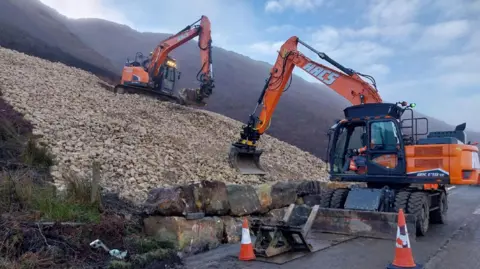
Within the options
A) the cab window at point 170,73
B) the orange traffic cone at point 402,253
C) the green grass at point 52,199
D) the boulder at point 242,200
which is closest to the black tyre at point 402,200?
the boulder at point 242,200

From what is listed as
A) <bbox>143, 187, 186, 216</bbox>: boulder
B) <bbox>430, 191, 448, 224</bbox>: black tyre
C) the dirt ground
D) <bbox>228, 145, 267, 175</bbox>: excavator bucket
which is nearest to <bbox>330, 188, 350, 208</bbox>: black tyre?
<bbox>430, 191, 448, 224</bbox>: black tyre

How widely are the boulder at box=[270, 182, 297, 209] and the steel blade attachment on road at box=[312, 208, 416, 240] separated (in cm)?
181

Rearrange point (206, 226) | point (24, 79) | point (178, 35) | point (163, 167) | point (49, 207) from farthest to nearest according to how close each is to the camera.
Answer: point (178, 35) < point (24, 79) < point (163, 167) < point (206, 226) < point (49, 207)

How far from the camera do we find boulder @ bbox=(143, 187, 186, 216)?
22.7 ft

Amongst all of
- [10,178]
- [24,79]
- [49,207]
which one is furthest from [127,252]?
[24,79]

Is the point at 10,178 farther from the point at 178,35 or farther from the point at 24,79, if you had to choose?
the point at 178,35

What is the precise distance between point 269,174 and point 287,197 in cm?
505

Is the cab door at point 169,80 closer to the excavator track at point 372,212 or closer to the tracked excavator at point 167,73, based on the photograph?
the tracked excavator at point 167,73

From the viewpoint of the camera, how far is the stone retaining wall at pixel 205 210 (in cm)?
685

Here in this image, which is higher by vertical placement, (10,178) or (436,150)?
(436,150)

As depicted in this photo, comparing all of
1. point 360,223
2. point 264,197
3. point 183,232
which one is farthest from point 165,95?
point 360,223

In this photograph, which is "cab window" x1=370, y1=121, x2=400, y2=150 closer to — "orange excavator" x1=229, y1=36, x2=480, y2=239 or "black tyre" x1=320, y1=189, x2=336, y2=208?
"orange excavator" x1=229, y1=36, x2=480, y2=239

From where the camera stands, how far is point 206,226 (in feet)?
23.8

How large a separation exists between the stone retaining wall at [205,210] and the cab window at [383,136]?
7.50ft
